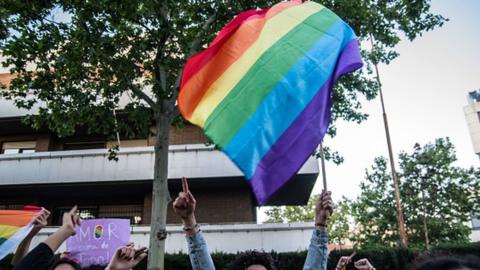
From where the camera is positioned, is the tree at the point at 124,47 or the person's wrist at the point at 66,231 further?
the tree at the point at 124,47

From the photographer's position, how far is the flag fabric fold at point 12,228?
525 cm

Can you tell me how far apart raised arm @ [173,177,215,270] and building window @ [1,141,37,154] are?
20846mm

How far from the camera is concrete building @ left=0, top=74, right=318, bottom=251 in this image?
1772 cm

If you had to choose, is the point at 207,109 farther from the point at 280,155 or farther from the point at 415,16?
the point at 415,16

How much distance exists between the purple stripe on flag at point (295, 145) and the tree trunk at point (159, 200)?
21.9 ft

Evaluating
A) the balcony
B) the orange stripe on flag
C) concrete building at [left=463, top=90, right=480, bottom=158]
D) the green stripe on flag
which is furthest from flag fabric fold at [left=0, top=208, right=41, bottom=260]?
concrete building at [left=463, top=90, right=480, bottom=158]

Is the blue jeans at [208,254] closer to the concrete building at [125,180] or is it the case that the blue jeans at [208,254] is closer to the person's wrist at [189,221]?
the person's wrist at [189,221]

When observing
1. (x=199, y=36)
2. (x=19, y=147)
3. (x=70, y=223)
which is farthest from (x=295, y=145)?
(x=19, y=147)

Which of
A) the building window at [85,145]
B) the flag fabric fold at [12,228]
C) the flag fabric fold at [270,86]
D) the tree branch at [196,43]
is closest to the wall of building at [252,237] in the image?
the tree branch at [196,43]

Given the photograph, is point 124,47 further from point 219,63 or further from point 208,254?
point 208,254

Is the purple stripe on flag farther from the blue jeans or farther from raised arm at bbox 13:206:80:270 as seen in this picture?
raised arm at bbox 13:206:80:270

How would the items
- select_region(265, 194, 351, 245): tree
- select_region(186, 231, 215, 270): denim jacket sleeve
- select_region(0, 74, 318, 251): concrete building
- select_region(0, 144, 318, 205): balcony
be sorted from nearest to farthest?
1. select_region(186, 231, 215, 270): denim jacket sleeve
2. select_region(0, 144, 318, 205): balcony
3. select_region(0, 74, 318, 251): concrete building
4. select_region(265, 194, 351, 245): tree

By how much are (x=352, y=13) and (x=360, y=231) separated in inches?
767

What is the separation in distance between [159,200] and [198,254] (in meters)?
7.43
